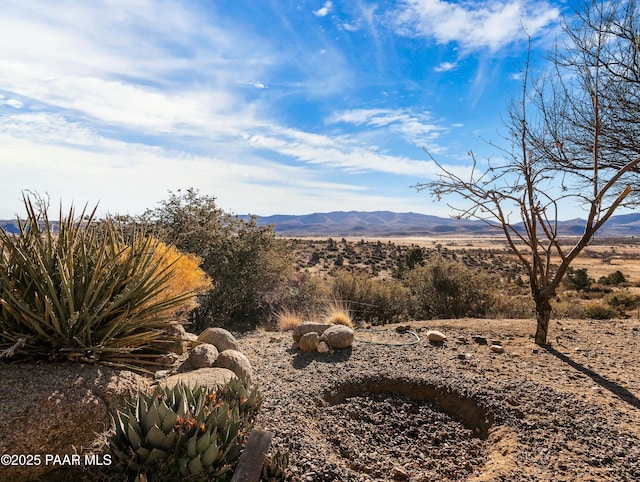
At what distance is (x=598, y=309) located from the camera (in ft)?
40.0

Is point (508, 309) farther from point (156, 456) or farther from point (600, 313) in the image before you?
point (156, 456)

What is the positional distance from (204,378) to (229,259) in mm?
7313

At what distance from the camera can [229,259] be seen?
11.2 meters

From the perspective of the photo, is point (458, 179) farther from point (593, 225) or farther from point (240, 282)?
point (240, 282)

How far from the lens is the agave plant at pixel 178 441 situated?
2.65m

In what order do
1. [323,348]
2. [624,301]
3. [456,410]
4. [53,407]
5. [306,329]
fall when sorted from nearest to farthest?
[53,407]
[456,410]
[323,348]
[306,329]
[624,301]

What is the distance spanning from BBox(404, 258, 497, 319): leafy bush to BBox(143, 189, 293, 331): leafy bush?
167 inches

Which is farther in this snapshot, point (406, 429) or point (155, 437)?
point (406, 429)

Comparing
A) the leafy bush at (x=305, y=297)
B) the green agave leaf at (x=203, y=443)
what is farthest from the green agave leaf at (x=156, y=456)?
the leafy bush at (x=305, y=297)

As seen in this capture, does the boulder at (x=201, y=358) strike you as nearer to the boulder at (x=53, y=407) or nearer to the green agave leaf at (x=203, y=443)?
the boulder at (x=53, y=407)

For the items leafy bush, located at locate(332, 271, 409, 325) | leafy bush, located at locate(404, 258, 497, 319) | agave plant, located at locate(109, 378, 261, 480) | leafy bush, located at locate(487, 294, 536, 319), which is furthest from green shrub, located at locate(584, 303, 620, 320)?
agave plant, located at locate(109, 378, 261, 480)

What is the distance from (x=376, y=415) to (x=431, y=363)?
1.72m

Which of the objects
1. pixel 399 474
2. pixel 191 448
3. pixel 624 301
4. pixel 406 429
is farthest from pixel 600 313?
pixel 191 448

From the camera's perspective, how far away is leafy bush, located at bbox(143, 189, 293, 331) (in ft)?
34.7
